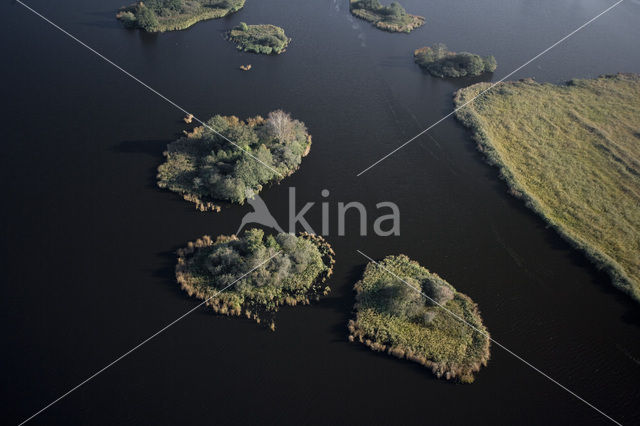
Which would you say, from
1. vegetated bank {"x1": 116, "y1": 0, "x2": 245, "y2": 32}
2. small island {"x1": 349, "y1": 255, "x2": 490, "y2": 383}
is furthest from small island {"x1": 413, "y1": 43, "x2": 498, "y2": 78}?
small island {"x1": 349, "y1": 255, "x2": 490, "y2": 383}

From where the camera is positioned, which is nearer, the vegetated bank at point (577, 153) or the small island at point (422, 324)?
the small island at point (422, 324)

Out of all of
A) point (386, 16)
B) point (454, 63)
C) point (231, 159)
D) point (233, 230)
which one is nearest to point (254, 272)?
point (233, 230)

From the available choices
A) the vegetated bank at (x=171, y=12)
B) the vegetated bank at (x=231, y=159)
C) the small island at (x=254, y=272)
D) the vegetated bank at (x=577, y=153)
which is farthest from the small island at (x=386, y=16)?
the small island at (x=254, y=272)

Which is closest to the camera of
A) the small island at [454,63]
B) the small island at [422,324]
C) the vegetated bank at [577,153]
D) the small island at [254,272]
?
the small island at [422,324]

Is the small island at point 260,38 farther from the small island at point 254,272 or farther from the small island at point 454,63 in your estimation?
the small island at point 254,272

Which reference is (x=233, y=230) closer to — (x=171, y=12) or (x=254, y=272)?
(x=254, y=272)

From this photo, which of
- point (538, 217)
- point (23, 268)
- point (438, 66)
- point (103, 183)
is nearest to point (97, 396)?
point (23, 268)
